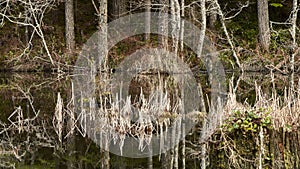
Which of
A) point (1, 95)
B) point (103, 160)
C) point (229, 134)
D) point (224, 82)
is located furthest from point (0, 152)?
point (224, 82)

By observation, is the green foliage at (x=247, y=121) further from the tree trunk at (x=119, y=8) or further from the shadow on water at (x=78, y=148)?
the tree trunk at (x=119, y=8)

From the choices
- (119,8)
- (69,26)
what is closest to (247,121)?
(69,26)

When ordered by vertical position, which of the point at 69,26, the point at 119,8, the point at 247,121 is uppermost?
the point at 119,8

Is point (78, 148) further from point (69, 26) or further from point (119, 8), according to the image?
point (119, 8)

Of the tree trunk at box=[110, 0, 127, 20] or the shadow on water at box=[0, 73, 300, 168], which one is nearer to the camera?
the shadow on water at box=[0, 73, 300, 168]

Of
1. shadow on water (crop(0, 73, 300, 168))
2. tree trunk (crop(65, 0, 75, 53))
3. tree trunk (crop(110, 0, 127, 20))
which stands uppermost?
tree trunk (crop(110, 0, 127, 20))

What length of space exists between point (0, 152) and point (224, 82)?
882 centimetres

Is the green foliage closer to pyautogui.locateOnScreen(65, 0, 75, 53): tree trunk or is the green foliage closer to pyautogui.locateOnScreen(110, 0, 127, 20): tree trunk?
pyautogui.locateOnScreen(65, 0, 75, 53): tree trunk

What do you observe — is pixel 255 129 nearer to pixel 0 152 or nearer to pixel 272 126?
pixel 272 126

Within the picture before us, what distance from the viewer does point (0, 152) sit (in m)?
8.41

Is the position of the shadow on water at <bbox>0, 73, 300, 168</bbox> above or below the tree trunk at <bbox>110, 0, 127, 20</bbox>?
below

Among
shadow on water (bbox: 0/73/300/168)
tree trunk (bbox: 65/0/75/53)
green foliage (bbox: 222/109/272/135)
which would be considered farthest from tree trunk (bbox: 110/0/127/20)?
green foliage (bbox: 222/109/272/135)

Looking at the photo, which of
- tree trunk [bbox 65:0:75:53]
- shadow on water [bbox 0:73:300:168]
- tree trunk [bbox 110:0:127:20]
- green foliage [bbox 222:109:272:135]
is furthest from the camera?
tree trunk [bbox 110:0:127:20]

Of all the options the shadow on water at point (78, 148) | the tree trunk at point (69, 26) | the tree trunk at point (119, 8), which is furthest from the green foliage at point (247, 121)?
the tree trunk at point (119, 8)
